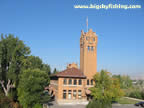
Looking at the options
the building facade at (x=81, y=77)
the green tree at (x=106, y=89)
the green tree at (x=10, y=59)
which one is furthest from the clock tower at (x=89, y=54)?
the green tree at (x=10, y=59)

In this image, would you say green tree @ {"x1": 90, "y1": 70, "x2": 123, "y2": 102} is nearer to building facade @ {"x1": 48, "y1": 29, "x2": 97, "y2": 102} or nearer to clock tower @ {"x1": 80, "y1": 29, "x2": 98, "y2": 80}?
building facade @ {"x1": 48, "y1": 29, "x2": 97, "y2": 102}

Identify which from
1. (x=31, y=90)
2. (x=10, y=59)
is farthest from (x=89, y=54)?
(x=10, y=59)

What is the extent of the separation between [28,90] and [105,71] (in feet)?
51.8

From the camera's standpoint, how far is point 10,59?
33.6m

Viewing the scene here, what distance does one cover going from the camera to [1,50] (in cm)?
3228

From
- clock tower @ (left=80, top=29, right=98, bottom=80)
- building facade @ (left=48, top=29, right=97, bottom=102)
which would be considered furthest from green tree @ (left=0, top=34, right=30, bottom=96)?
clock tower @ (left=80, top=29, right=98, bottom=80)

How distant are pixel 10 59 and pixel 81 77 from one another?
689 inches

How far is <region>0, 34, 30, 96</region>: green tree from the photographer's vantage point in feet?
107

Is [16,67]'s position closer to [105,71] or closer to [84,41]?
[84,41]

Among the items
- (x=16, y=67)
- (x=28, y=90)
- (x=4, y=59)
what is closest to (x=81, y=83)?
(x=28, y=90)

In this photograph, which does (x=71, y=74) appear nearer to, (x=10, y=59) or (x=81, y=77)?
(x=81, y=77)

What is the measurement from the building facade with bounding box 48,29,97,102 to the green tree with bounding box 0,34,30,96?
381 inches

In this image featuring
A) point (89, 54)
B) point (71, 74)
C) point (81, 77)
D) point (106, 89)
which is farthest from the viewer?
point (89, 54)

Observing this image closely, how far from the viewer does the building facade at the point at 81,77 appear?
104 feet
